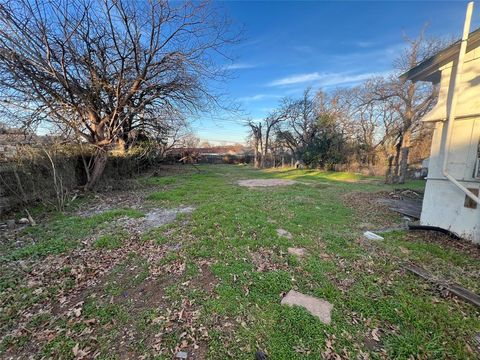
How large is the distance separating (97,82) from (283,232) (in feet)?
27.1

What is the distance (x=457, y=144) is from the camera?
4180mm

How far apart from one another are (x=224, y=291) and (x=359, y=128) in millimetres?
21950

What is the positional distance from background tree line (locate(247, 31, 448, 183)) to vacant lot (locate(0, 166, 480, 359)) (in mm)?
10992

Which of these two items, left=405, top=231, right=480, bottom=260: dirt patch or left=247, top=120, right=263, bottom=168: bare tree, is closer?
left=405, top=231, right=480, bottom=260: dirt patch

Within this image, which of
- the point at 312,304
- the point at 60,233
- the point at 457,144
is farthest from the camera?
the point at 60,233

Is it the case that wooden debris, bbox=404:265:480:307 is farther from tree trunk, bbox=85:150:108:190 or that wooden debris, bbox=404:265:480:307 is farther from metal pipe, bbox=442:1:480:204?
tree trunk, bbox=85:150:108:190

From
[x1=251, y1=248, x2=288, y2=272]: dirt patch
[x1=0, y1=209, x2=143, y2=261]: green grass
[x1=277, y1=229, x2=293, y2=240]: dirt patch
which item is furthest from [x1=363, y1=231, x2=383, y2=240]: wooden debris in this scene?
[x1=0, y1=209, x2=143, y2=261]: green grass

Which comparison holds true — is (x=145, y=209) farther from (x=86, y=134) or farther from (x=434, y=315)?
(x=434, y=315)

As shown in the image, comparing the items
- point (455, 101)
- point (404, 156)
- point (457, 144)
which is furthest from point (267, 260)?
point (404, 156)

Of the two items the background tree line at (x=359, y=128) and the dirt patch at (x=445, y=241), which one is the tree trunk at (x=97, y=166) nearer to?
the dirt patch at (x=445, y=241)

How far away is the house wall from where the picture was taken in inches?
155

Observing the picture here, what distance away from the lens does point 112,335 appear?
2.07 metres

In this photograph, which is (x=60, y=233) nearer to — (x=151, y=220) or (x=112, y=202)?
(x=151, y=220)

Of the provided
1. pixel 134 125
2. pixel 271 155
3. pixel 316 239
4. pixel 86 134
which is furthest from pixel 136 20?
pixel 271 155
